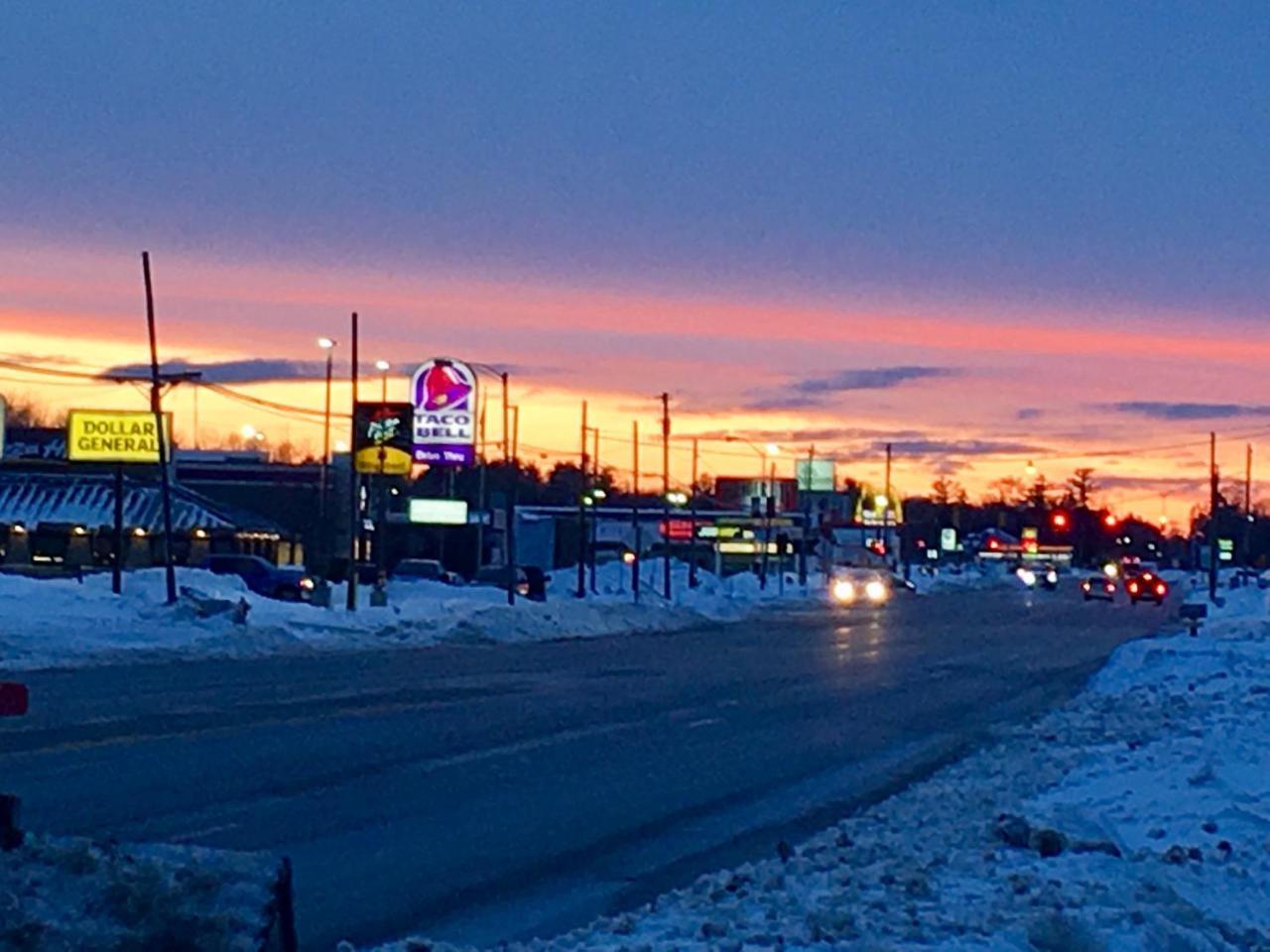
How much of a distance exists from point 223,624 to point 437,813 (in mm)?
29926

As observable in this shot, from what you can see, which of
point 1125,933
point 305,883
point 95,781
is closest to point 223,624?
point 95,781

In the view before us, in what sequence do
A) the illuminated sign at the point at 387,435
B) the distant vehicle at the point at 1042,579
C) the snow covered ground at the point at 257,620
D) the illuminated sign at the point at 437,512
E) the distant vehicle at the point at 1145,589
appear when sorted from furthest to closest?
the distant vehicle at the point at 1042,579 → the distant vehicle at the point at 1145,589 → the illuminated sign at the point at 437,512 → the illuminated sign at the point at 387,435 → the snow covered ground at the point at 257,620

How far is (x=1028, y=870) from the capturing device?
1150 centimetres

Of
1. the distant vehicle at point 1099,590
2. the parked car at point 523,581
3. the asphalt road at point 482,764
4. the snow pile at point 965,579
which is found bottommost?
the snow pile at point 965,579

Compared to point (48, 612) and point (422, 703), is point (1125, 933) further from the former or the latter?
point (48, 612)

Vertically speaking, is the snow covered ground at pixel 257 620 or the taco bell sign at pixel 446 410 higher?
the taco bell sign at pixel 446 410

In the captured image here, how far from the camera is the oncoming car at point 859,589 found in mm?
99000

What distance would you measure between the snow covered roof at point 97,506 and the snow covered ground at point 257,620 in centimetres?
1395

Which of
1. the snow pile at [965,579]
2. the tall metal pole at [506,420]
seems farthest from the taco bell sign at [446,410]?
the snow pile at [965,579]

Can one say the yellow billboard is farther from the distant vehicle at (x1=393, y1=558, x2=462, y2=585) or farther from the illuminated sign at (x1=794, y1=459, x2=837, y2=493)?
the illuminated sign at (x1=794, y1=459, x2=837, y2=493)

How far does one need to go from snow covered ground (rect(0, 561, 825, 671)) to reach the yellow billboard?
4.75 meters

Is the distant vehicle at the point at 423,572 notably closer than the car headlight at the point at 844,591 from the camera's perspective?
Yes

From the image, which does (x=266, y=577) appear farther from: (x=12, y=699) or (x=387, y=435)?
(x=12, y=699)

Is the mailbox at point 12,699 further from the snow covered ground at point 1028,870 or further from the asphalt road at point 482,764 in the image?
the asphalt road at point 482,764
